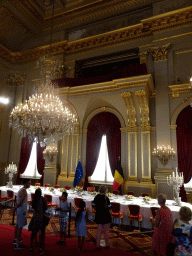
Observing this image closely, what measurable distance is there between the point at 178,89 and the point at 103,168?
450 centimetres

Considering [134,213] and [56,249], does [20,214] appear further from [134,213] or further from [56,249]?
[134,213]

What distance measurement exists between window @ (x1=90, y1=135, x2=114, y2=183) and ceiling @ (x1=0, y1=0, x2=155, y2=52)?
19.3 ft

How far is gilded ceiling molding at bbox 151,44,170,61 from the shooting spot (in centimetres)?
803

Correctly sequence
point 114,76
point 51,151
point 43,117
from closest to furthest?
point 43,117, point 114,76, point 51,151

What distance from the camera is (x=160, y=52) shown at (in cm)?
814

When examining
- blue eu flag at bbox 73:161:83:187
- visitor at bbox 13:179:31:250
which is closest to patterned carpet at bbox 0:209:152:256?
visitor at bbox 13:179:31:250

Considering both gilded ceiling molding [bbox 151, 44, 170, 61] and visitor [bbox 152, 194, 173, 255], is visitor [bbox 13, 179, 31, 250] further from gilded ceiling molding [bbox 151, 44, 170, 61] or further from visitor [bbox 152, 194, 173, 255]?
gilded ceiling molding [bbox 151, 44, 170, 61]

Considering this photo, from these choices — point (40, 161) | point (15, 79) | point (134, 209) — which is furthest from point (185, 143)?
point (15, 79)

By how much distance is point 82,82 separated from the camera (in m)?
8.32

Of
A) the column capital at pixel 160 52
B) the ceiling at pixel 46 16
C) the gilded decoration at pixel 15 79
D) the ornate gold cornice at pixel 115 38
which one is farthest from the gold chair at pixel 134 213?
the gilded decoration at pixel 15 79

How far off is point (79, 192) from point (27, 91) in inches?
271

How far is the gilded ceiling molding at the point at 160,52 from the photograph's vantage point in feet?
26.3

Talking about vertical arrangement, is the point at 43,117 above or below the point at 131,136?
above

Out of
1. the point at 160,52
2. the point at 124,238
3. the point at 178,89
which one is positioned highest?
the point at 160,52
